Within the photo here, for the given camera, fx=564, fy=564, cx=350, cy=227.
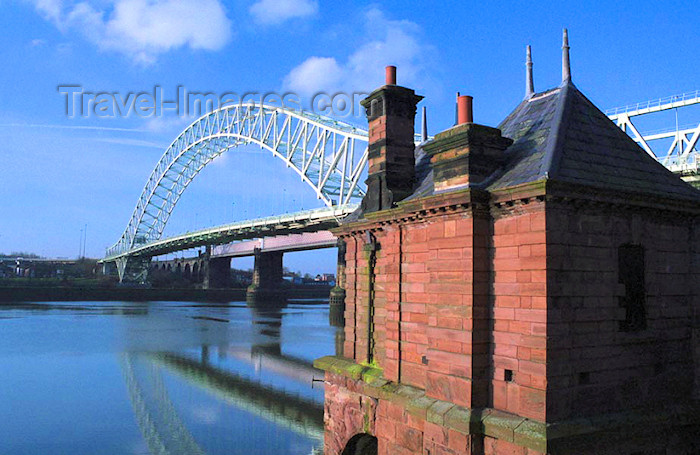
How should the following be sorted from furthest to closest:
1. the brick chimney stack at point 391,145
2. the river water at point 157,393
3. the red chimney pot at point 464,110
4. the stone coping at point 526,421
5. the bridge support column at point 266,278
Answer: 1. the bridge support column at point 266,278
2. the river water at point 157,393
3. the brick chimney stack at point 391,145
4. the red chimney pot at point 464,110
5. the stone coping at point 526,421

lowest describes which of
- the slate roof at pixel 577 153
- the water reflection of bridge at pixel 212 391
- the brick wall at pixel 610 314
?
the water reflection of bridge at pixel 212 391

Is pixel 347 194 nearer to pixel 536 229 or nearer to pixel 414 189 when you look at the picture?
pixel 414 189

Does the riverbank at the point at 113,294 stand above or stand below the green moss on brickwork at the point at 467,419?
below

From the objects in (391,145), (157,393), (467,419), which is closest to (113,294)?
(157,393)

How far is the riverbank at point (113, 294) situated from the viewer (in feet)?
279

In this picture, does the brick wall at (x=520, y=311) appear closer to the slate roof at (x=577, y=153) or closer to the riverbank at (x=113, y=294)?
the slate roof at (x=577, y=153)

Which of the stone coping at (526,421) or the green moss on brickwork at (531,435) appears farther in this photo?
the stone coping at (526,421)

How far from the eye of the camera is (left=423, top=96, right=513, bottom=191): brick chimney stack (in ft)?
33.7

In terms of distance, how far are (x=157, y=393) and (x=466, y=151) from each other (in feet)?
65.6

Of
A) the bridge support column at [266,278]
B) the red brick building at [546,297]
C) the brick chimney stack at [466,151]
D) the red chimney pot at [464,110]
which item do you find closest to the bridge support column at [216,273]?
the bridge support column at [266,278]

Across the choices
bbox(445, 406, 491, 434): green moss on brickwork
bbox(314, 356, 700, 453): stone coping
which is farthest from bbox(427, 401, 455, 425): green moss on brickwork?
bbox(445, 406, 491, 434): green moss on brickwork

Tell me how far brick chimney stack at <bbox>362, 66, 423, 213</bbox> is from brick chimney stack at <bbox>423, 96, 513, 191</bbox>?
2.87m

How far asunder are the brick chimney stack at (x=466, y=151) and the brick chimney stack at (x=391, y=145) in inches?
113

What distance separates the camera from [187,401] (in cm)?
2383
